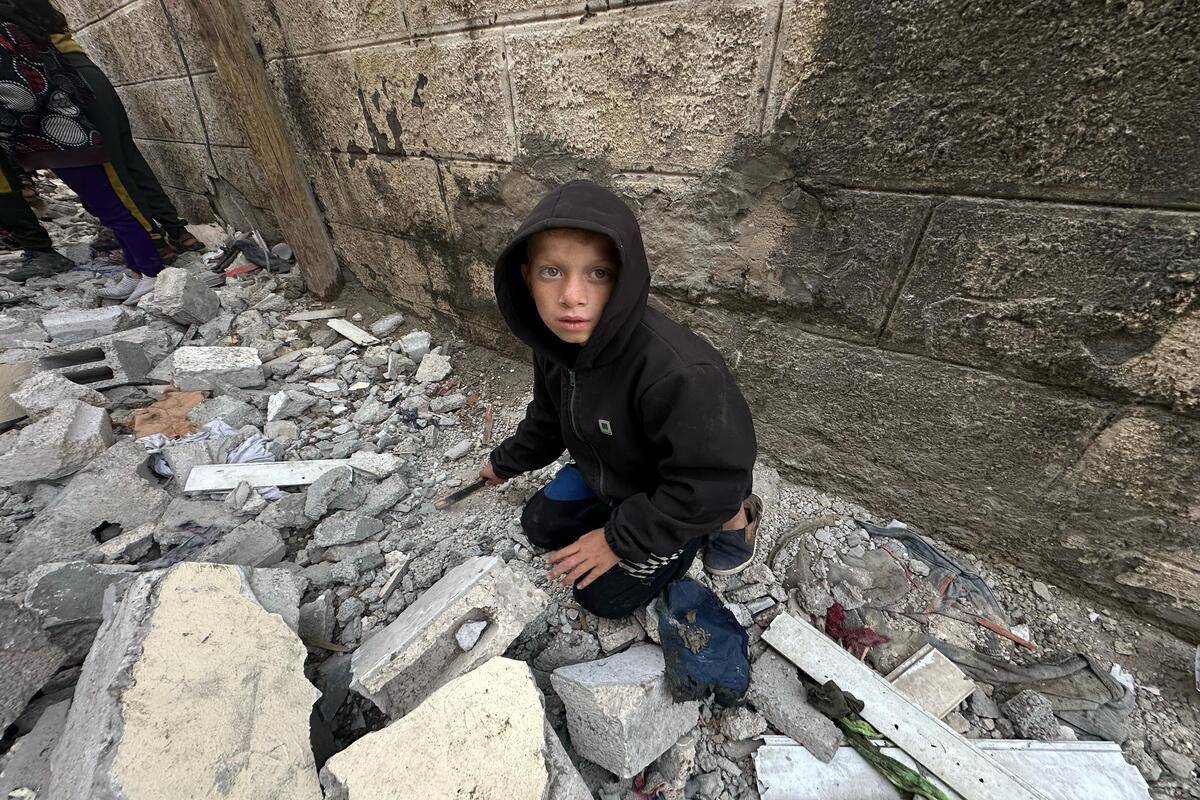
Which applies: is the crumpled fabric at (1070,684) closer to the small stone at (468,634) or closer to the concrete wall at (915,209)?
the concrete wall at (915,209)

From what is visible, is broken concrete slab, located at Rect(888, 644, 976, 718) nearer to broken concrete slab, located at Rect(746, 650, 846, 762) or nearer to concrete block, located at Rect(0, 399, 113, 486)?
broken concrete slab, located at Rect(746, 650, 846, 762)

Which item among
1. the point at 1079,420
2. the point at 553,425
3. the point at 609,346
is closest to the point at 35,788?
the point at 553,425

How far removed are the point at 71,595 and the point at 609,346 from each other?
6.93ft

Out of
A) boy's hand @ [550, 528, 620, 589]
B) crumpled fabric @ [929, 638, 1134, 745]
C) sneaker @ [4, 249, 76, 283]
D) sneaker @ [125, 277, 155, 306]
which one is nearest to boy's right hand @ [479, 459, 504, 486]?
boy's hand @ [550, 528, 620, 589]

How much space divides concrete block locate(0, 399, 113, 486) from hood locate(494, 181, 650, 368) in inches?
113

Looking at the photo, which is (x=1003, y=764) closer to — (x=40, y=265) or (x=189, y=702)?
(x=189, y=702)

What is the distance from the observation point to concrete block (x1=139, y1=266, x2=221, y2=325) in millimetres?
3797

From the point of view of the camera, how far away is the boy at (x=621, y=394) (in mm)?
1195

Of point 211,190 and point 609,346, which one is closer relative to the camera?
point 609,346

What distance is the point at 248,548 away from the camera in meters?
2.08

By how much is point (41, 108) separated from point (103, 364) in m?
2.57

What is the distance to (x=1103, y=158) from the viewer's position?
1.26 metres

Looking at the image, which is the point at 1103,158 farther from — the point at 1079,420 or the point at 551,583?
the point at 551,583

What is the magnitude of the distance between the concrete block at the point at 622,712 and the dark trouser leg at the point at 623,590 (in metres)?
0.23
